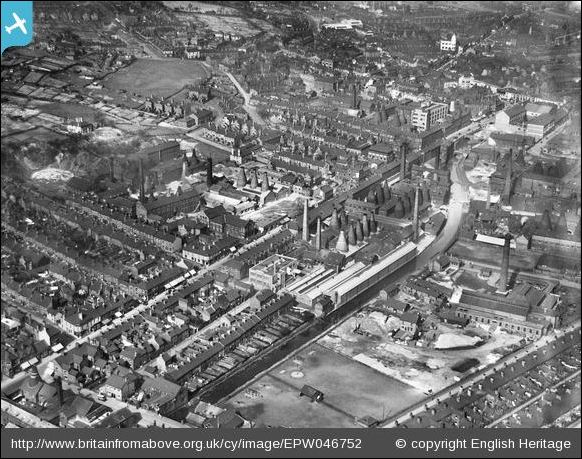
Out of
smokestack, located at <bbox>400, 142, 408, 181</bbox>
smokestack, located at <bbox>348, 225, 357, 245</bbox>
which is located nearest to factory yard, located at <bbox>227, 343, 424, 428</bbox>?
smokestack, located at <bbox>348, 225, 357, 245</bbox>

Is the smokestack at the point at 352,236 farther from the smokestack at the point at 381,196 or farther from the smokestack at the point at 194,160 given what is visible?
the smokestack at the point at 194,160

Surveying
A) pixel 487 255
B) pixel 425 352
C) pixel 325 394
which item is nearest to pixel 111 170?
pixel 487 255

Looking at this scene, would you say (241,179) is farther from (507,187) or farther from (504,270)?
(504,270)

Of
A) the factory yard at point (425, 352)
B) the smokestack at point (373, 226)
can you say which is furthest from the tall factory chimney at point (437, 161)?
the factory yard at point (425, 352)

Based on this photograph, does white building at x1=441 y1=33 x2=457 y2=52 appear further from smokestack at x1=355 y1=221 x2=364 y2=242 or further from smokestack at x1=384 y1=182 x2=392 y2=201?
smokestack at x1=355 y1=221 x2=364 y2=242

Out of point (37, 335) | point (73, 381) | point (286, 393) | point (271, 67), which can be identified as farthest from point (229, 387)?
point (271, 67)
